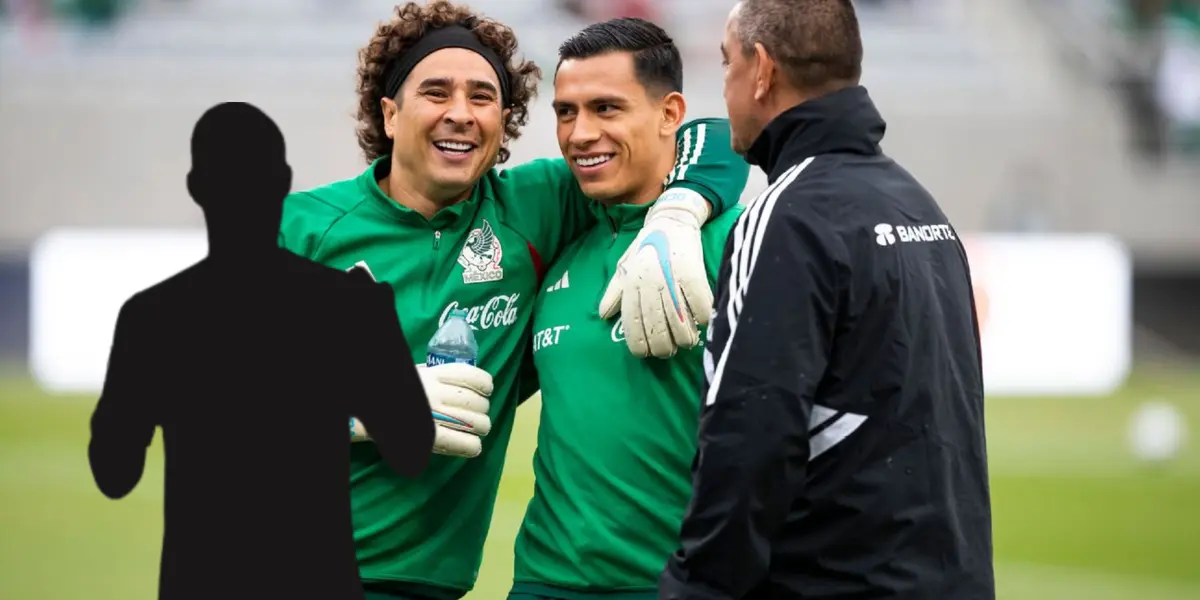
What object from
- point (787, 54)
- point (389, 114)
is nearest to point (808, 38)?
point (787, 54)

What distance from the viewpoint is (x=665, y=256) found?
3.56m

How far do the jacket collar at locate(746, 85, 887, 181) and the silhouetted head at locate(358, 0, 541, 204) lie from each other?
0.96 meters

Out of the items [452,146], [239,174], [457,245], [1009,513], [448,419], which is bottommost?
[1009,513]

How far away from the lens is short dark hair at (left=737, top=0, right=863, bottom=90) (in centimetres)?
302

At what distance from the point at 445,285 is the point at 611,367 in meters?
0.45

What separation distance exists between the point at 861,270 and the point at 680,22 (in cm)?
1814

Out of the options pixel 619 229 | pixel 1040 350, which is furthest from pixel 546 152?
pixel 619 229

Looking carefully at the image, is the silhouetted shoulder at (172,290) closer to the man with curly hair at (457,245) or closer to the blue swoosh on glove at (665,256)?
the man with curly hair at (457,245)

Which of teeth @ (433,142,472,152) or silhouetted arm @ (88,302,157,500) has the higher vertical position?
teeth @ (433,142,472,152)

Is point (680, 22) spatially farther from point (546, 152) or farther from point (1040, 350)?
point (1040, 350)

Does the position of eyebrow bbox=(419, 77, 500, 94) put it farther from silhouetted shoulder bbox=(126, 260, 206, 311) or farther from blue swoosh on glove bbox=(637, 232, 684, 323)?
silhouetted shoulder bbox=(126, 260, 206, 311)

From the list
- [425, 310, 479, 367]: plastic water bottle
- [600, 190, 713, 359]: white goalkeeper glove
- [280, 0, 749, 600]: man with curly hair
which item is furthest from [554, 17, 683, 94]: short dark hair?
[425, 310, 479, 367]: plastic water bottle

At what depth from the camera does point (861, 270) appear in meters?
2.87

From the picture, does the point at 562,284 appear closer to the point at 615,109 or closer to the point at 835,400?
the point at 615,109
